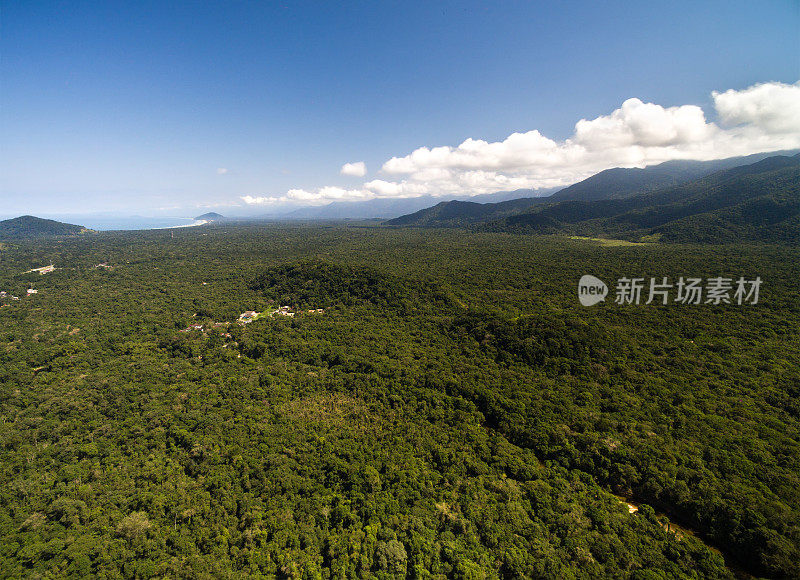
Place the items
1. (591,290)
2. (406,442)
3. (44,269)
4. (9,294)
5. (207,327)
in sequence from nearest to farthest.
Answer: (406,442) < (207,327) < (591,290) < (9,294) < (44,269)

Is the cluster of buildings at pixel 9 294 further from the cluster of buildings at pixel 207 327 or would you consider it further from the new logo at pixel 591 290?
the new logo at pixel 591 290

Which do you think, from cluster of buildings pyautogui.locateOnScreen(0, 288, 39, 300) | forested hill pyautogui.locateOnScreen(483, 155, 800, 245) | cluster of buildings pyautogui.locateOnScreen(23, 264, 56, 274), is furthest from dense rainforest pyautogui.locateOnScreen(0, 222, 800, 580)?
forested hill pyautogui.locateOnScreen(483, 155, 800, 245)

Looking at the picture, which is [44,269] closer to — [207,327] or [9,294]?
[9,294]

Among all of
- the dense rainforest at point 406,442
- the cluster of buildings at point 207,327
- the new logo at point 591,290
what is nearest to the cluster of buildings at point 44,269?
the dense rainforest at point 406,442

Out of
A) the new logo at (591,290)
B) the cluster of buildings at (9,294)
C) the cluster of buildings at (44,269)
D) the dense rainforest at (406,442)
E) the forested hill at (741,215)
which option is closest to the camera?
the dense rainforest at (406,442)

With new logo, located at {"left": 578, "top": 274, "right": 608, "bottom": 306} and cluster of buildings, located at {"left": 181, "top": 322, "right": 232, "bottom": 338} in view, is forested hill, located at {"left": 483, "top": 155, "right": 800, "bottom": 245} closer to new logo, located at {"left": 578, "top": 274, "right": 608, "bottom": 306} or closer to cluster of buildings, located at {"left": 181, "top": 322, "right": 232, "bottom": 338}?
new logo, located at {"left": 578, "top": 274, "right": 608, "bottom": 306}

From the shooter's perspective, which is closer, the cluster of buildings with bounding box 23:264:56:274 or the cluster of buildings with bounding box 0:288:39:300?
the cluster of buildings with bounding box 0:288:39:300

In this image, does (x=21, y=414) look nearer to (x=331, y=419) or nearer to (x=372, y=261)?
(x=331, y=419)

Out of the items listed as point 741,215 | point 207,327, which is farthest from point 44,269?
point 741,215

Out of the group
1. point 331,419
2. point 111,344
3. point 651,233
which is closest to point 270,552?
point 331,419

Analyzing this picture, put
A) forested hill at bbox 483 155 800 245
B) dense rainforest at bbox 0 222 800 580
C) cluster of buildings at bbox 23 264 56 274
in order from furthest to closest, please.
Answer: forested hill at bbox 483 155 800 245 < cluster of buildings at bbox 23 264 56 274 < dense rainforest at bbox 0 222 800 580
